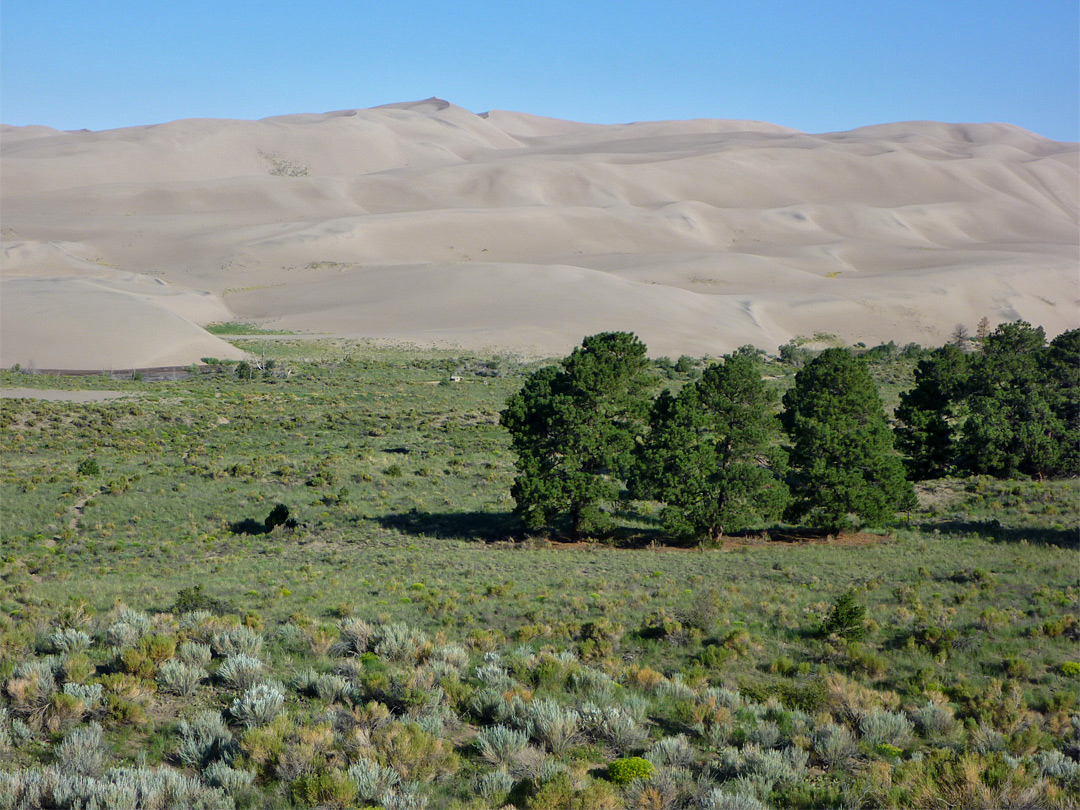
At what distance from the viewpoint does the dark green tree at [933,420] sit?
102 ft

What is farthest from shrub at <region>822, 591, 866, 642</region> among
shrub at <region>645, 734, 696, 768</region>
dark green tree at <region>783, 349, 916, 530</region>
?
dark green tree at <region>783, 349, 916, 530</region>

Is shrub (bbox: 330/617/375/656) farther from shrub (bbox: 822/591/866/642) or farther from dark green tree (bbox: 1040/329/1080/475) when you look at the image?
dark green tree (bbox: 1040/329/1080/475)

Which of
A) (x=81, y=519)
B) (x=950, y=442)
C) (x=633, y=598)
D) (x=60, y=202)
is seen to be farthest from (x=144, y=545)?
(x=60, y=202)

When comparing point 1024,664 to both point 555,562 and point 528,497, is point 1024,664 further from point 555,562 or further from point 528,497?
point 528,497

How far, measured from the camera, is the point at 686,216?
435 ft

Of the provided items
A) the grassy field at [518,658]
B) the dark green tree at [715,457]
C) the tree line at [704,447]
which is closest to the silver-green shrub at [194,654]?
the grassy field at [518,658]

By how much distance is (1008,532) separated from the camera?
71.9 feet

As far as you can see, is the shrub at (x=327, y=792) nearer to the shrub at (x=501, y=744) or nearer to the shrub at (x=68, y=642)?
the shrub at (x=501, y=744)

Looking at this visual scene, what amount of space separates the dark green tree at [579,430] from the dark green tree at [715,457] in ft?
2.56

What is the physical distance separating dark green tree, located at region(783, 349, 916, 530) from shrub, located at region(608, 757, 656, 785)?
16.4 meters

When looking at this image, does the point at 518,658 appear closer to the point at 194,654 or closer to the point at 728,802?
the point at 194,654

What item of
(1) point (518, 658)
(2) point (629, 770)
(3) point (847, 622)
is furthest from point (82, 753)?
(3) point (847, 622)

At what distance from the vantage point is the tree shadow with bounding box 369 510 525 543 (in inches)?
930

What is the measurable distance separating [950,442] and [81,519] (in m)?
29.0
